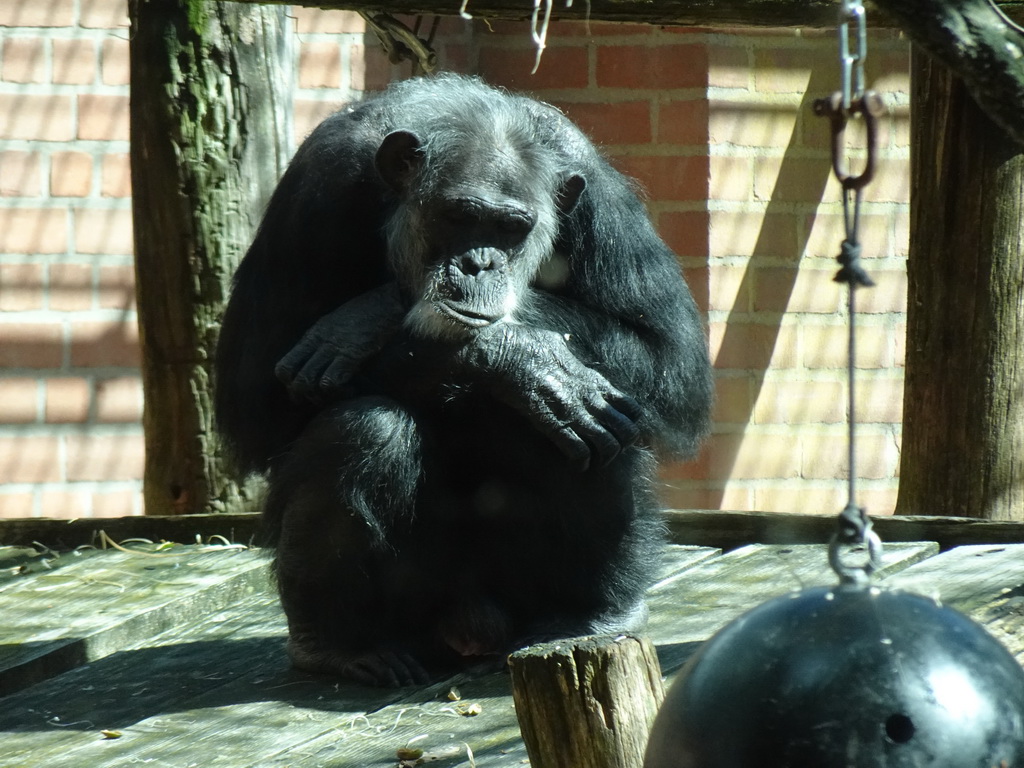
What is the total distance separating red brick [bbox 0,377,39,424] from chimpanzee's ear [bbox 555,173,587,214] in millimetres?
3060

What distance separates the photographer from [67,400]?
570cm

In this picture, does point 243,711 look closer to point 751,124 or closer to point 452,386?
point 452,386

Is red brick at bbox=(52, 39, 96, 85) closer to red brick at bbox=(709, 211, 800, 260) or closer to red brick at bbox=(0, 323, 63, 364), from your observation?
red brick at bbox=(0, 323, 63, 364)

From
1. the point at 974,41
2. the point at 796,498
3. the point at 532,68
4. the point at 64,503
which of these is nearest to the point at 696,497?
the point at 796,498

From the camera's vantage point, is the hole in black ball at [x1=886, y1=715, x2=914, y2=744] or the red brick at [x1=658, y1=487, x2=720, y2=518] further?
the red brick at [x1=658, y1=487, x2=720, y2=518]

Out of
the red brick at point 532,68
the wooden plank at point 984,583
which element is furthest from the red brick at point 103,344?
the wooden plank at point 984,583

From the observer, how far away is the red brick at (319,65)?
18.9 feet

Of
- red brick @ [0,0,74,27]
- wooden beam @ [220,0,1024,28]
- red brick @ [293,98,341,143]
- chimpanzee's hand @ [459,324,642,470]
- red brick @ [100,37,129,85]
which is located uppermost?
red brick @ [0,0,74,27]

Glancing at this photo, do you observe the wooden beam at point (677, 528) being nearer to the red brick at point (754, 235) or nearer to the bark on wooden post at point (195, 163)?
the bark on wooden post at point (195, 163)

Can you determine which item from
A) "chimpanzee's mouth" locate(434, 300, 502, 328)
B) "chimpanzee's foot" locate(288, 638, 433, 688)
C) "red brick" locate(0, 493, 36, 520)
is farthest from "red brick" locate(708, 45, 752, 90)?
"chimpanzee's foot" locate(288, 638, 433, 688)

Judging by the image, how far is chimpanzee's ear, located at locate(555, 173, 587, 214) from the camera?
335cm

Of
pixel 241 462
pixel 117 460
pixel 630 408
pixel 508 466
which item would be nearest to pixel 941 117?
pixel 630 408

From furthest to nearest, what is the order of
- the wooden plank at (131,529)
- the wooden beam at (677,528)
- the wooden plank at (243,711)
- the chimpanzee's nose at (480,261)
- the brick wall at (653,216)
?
the brick wall at (653,216) < the wooden plank at (131,529) < the wooden beam at (677,528) < the chimpanzee's nose at (480,261) < the wooden plank at (243,711)

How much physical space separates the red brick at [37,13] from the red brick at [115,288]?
3.16 ft
